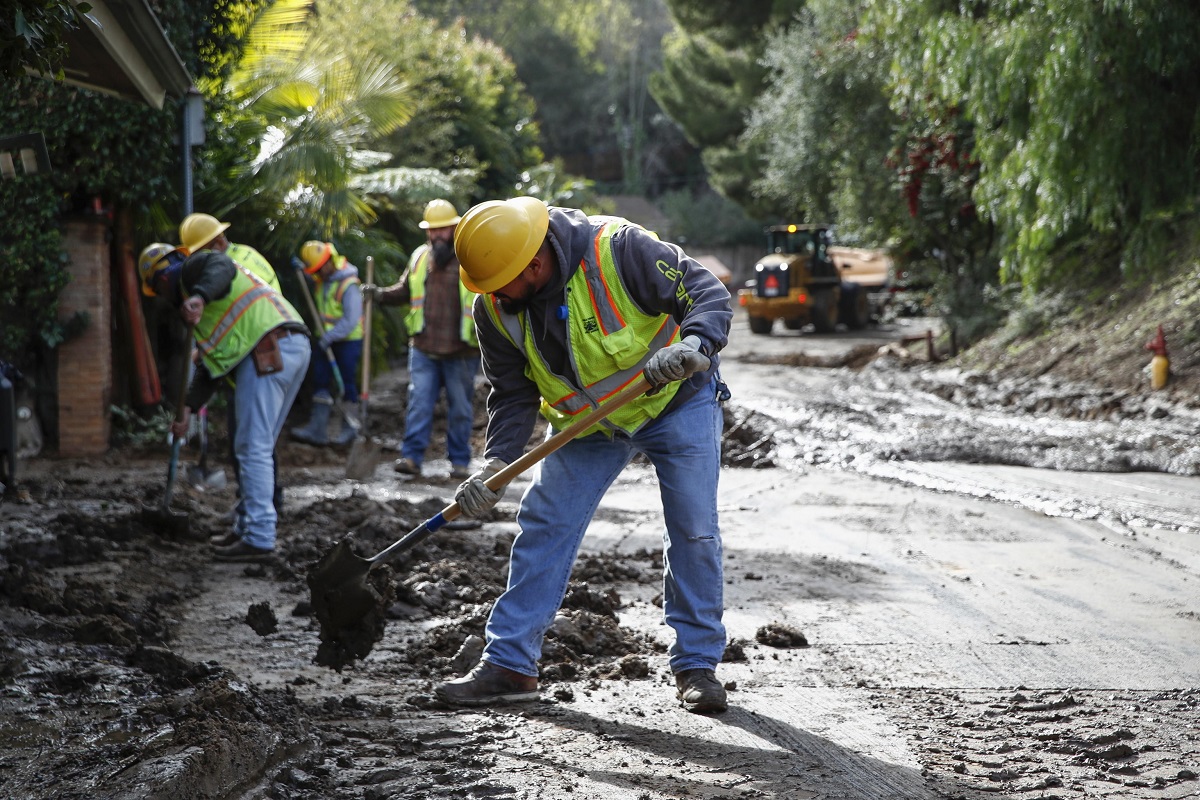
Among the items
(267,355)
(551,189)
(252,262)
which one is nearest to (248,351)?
(267,355)

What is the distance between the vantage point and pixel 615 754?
3.76 m

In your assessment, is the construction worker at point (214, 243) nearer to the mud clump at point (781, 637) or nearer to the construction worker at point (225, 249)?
the construction worker at point (225, 249)

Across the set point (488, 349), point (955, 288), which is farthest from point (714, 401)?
point (955, 288)

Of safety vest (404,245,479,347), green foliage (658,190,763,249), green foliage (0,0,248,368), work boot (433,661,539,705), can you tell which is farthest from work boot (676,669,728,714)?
green foliage (658,190,763,249)

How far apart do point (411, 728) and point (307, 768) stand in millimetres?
455

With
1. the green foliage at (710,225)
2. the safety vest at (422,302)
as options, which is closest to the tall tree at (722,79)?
the green foliage at (710,225)

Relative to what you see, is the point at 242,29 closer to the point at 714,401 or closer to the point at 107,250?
the point at 107,250

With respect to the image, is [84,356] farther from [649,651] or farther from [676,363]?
[676,363]

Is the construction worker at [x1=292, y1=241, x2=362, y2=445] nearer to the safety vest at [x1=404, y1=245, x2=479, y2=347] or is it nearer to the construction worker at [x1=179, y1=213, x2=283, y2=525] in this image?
the safety vest at [x1=404, y1=245, x2=479, y2=347]

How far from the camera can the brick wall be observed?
1062cm

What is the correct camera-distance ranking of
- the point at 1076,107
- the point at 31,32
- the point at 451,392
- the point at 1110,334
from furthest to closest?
the point at 1110,334 → the point at 1076,107 → the point at 451,392 → the point at 31,32

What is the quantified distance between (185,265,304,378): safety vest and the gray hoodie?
273 cm

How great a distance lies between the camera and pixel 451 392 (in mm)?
8906

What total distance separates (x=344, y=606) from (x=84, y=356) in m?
7.20
